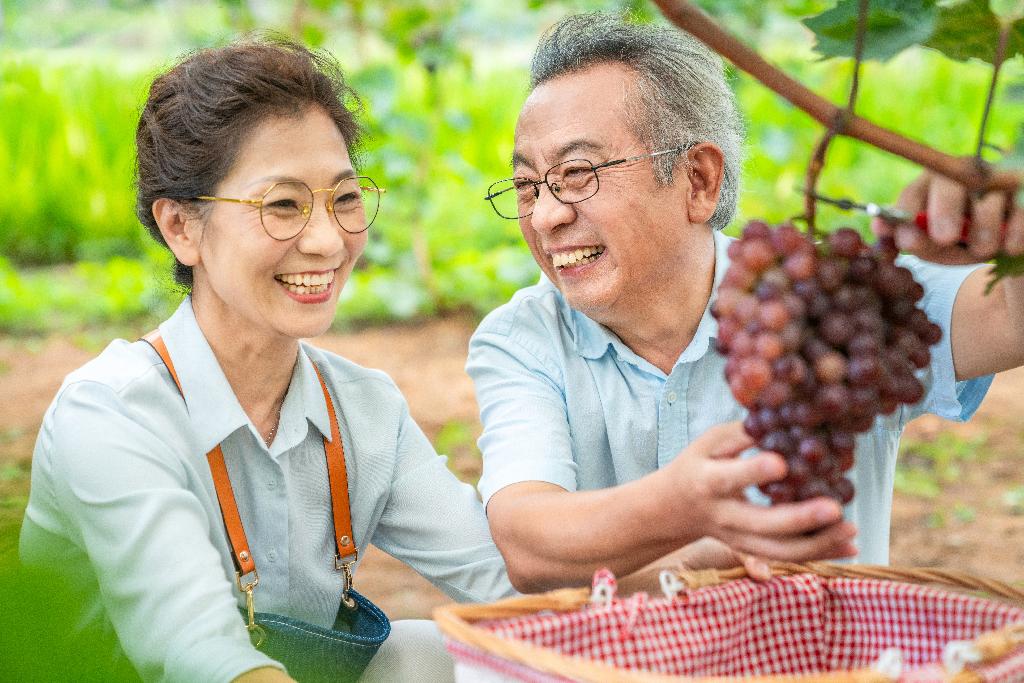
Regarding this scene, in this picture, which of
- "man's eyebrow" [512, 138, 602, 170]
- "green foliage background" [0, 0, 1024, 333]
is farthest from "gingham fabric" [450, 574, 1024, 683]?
"green foliage background" [0, 0, 1024, 333]

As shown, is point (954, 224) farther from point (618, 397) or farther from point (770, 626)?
point (618, 397)

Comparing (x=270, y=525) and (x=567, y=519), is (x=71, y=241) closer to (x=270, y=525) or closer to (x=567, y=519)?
(x=270, y=525)

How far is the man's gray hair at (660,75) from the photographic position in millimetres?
1983

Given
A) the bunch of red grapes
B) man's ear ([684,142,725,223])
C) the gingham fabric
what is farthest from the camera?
man's ear ([684,142,725,223])

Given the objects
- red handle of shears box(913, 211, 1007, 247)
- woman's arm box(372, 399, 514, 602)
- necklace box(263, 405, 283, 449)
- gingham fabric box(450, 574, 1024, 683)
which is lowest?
woman's arm box(372, 399, 514, 602)

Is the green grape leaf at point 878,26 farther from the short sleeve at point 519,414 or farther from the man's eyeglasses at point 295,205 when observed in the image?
the man's eyeglasses at point 295,205

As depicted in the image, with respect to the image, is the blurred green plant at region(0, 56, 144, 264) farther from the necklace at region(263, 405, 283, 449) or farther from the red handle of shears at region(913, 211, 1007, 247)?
the red handle of shears at region(913, 211, 1007, 247)

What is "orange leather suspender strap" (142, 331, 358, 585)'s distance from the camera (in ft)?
5.89

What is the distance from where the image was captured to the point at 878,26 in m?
1.15

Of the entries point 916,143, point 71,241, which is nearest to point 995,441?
point 916,143

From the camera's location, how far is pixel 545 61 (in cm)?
206

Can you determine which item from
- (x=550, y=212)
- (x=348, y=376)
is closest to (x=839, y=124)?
(x=550, y=212)

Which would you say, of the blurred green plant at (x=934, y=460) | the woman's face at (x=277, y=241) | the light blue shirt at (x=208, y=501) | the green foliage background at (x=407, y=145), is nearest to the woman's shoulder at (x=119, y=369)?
the light blue shirt at (x=208, y=501)

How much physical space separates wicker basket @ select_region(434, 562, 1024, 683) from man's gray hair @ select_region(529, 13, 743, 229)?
86cm
